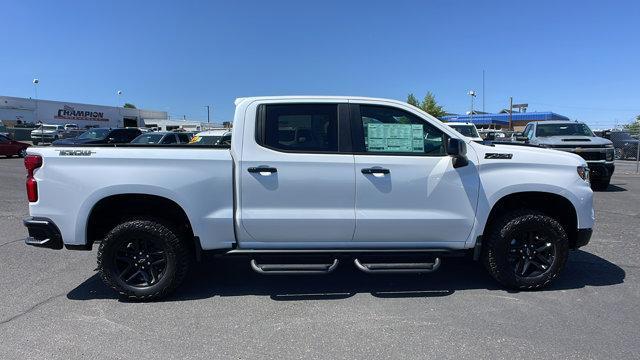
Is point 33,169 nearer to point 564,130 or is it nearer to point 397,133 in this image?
point 397,133

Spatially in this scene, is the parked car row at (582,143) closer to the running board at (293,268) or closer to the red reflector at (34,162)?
the running board at (293,268)

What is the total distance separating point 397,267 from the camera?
4516 millimetres

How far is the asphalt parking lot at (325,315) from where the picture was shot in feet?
11.9

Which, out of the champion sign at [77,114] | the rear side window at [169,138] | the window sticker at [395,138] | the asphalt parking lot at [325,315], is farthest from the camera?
the champion sign at [77,114]

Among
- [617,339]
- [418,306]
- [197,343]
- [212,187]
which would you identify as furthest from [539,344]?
[212,187]

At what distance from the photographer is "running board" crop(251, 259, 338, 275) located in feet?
14.6

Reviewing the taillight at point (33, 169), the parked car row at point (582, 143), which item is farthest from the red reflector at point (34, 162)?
the parked car row at point (582, 143)

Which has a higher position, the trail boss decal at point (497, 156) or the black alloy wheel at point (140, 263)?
the trail boss decal at point (497, 156)

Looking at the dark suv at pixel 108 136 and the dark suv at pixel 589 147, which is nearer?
the dark suv at pixel 589 147

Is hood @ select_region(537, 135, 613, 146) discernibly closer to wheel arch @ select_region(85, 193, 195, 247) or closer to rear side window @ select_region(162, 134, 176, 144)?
wheel arch @ select_region(85, 193, 195, 247)

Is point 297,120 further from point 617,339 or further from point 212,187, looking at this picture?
point 617,339

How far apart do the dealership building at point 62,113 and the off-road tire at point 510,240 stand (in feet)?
204

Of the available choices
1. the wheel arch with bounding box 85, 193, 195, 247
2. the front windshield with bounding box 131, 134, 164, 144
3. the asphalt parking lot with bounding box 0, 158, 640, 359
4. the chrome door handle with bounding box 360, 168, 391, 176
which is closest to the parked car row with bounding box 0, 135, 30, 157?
the front windshield with bounding box 131, 134, 164, 144

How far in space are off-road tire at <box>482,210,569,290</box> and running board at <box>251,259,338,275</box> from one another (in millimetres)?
1604
